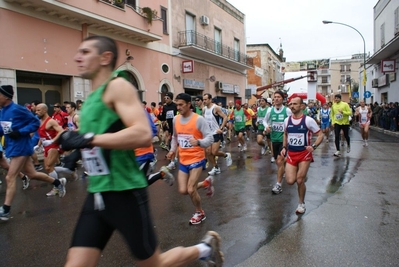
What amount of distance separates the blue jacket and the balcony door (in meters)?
17.5

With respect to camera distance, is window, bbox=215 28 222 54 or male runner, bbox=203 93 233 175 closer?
male runner, bbox=203 93 233 175

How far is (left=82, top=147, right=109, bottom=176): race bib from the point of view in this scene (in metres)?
2.05

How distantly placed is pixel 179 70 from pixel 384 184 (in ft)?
53.6

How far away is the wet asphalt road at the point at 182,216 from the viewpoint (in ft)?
Result: 12.7

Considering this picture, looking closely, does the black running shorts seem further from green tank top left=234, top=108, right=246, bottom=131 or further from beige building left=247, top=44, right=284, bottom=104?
beige building left=247, top=44, right=284, bottom=104

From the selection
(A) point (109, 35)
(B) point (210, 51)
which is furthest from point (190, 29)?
(A) point (109, 35)

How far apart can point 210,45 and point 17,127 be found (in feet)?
69.7

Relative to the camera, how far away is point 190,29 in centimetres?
2336

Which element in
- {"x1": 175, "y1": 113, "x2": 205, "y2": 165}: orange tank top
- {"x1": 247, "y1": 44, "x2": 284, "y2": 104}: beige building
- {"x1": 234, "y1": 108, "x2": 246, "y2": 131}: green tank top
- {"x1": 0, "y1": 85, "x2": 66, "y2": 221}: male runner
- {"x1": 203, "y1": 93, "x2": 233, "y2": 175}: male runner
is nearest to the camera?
{"x1": 175, "y1": 113, "x2": 205, "y2": 165}: orange tank top

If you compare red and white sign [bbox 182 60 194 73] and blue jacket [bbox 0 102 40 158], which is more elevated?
red and white sign [bbox 182 60 194 73]

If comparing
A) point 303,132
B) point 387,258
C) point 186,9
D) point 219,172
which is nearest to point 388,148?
point 219,172

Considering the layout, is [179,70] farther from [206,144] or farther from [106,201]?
[106,201]

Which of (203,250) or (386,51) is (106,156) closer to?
(203,250)

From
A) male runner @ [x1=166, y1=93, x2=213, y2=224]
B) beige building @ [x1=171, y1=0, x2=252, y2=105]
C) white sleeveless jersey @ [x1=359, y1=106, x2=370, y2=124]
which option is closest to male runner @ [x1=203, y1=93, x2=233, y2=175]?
male runner @ [x1=166, y1=93, x2=213, y2=224]
